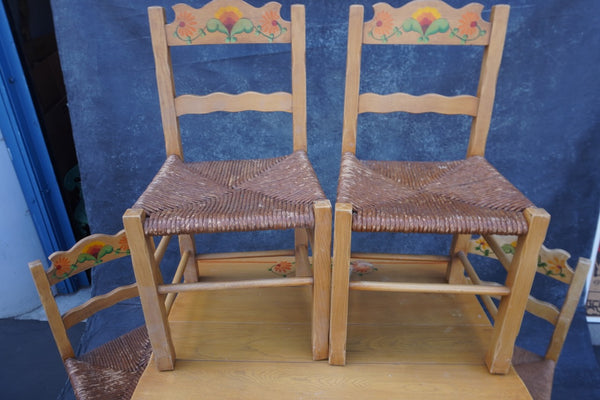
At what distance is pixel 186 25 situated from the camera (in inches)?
43.4

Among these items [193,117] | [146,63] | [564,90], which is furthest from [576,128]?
[146,63]

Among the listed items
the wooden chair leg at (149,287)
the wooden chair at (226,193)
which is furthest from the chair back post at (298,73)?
the wooden chair leg at (149,287)

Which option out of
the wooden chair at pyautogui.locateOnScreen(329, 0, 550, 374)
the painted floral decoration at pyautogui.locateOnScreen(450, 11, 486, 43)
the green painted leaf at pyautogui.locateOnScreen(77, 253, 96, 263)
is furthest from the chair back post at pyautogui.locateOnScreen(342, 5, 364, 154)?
the green painted leaf at pyautogui.locateOnScreen(77, 253, 96, 263)

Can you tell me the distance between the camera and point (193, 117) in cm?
159

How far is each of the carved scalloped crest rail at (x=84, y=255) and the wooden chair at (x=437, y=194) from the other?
60 cm

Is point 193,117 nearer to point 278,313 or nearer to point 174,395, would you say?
point 278,313

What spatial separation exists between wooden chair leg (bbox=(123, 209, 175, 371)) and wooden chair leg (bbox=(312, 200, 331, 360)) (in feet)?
1.03

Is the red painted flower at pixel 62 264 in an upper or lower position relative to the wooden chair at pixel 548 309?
upper

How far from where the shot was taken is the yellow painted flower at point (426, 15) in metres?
1.08

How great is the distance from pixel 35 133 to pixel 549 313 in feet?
5.98

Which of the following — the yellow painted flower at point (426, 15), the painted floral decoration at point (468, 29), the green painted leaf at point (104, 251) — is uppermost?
the yellow painted flower at point (426, 15)

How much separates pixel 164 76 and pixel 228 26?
0.21 m

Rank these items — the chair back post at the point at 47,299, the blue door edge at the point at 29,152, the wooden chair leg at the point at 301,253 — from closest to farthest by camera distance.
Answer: the chair back post at the point at 47,299
the wooden chair leg at the point at 301,253
the blue door edge at the point at 29,152

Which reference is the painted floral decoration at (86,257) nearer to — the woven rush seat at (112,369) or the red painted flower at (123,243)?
the red painted flower at (123,243)
